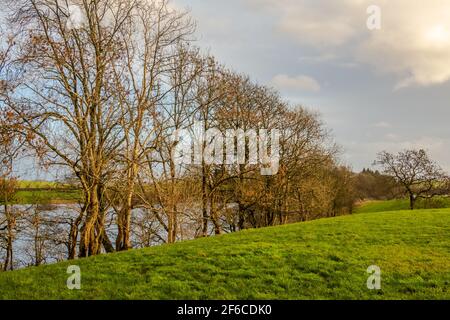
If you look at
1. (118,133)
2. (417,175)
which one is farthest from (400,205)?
(118,133)

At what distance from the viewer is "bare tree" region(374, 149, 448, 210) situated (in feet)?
175

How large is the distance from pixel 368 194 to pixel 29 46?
240ft

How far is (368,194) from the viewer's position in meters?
78.1

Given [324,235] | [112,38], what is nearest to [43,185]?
[112,38]

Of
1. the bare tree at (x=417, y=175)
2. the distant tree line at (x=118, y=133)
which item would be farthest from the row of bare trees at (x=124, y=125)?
the bare tree at (x=417, y=175)

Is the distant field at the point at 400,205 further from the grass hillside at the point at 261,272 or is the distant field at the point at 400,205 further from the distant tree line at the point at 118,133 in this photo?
the grass hillside at the point at 261,272

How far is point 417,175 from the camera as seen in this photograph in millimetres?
53781

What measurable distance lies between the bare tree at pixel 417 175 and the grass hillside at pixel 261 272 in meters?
40.2

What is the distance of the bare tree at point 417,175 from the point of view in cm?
5334

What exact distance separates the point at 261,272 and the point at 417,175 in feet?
163

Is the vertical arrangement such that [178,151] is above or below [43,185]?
above

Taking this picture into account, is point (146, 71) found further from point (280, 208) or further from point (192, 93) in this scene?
point (280, 208)
